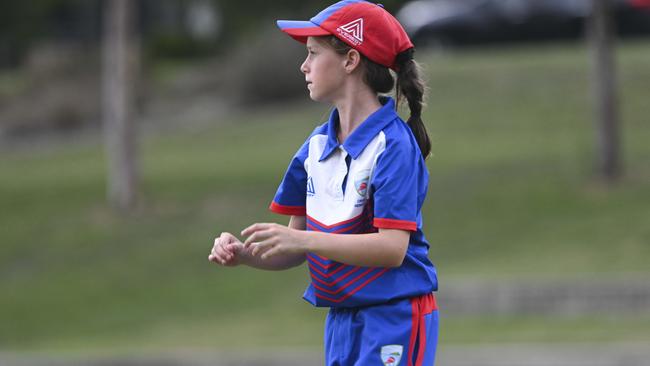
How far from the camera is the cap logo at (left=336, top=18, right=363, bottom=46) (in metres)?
3.94

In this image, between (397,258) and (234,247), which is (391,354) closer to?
(397,258)

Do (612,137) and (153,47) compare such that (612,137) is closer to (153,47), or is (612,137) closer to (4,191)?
(4,191)

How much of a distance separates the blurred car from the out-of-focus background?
60 mm

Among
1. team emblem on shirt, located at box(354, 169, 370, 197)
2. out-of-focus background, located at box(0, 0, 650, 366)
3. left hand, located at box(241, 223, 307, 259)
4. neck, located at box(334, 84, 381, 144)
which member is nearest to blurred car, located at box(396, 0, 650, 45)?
out-of-focus background, located at box(0, 0, 650, 366)

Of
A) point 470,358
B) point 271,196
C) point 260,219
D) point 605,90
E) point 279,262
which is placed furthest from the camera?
point 271,196

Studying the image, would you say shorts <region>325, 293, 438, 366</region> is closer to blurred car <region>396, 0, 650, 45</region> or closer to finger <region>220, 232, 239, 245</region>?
finger <region>220, 232, 239, 245</region>

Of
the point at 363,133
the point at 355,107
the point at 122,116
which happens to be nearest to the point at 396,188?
the point at 363,133

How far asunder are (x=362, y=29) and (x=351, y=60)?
0.35ft

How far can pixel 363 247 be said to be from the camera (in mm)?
3805

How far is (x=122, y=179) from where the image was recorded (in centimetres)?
1689

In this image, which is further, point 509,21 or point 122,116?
point 509,21

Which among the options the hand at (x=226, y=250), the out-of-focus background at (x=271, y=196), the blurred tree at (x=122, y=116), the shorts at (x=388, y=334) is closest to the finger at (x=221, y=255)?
the hand at (x=226, y=250)

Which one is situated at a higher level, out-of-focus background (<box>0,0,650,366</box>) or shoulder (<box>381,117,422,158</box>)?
shoulder (<box>381,117,422,158</box>)

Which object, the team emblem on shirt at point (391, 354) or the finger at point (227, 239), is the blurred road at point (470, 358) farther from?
the finger at point (227, 239)
